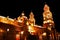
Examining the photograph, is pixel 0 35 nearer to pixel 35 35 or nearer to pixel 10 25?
pixel 10 25

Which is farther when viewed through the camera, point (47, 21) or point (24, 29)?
point (47, 21)

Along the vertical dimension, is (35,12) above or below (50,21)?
above

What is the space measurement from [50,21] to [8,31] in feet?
3.44

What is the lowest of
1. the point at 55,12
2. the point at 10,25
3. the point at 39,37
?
the point at 39,37

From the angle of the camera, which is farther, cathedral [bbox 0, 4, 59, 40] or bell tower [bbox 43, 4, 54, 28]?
bell tower [bbox 43, 4, 54, 28]

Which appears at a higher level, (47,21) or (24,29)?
(47,21)

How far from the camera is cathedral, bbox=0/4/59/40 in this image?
111 inches

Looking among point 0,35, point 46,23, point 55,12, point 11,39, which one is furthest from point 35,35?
point 55,12

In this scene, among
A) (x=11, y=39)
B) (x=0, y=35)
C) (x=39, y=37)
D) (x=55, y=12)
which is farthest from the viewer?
(x=55, y=12)

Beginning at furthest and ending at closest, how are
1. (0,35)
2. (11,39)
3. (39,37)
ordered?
(39,37)
(11,39)
(0,35)

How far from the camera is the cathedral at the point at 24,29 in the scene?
2824 mm

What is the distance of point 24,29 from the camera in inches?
120

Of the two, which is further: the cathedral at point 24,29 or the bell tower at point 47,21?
the bell tower at point 47,21

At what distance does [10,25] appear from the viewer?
2854mm
